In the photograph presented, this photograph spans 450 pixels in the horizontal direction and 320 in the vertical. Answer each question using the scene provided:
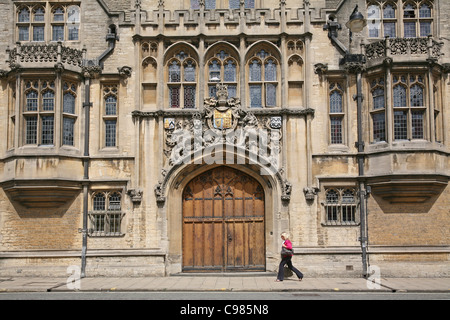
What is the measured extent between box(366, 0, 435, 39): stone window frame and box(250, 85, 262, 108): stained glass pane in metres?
4.62

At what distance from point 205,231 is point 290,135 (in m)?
4.69

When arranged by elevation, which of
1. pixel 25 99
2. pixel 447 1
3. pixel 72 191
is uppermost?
pixel 447 1

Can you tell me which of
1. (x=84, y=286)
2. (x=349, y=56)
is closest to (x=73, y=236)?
(x=84, y=286)

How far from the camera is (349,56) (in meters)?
19.5

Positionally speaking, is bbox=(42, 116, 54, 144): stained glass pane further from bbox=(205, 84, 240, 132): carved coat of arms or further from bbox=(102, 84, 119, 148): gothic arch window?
bbox=(205, 84, 240, 132): carved coat of arms

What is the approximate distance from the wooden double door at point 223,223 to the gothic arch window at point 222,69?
3.00 m

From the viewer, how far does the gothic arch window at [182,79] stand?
65.5 ft

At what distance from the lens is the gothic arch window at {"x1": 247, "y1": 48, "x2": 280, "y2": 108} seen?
19891 mm

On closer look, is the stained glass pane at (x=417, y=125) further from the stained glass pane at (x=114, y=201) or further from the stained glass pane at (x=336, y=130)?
the stained glass pane at (x=114, y=201)

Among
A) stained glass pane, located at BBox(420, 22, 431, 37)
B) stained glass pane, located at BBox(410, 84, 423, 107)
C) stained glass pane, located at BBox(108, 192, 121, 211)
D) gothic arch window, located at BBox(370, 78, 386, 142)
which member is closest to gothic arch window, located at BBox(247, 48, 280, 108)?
gothic arch window, located at BBox(370, 78, 386, 142)

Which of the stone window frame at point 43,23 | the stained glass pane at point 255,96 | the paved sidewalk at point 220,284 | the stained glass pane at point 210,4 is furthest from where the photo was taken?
the stained glass pane at point 210,4

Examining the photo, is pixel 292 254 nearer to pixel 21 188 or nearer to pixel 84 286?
pixel 84 286

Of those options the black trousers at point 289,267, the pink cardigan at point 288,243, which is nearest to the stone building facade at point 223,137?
the black trousers at point 289,267

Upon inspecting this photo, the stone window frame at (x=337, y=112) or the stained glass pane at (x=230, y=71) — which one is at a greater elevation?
the stained glass pane at (x=230, y=71)
